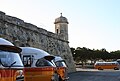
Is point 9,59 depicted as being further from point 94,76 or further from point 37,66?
point 94,76

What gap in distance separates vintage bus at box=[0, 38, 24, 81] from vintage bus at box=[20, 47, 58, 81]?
4.06m

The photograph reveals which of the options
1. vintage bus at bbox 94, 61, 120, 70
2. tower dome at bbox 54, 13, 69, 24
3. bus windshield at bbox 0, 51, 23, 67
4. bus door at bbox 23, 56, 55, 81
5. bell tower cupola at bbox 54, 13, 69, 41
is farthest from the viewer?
vintage bus at bbox 94, 61, 120, 70

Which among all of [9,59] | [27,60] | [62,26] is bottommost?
[9,59]

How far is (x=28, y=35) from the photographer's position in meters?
27.0

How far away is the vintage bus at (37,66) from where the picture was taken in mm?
13523

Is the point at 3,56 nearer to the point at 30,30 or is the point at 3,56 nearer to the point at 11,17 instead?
the point at 11,17

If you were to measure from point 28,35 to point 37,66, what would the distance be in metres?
13.5

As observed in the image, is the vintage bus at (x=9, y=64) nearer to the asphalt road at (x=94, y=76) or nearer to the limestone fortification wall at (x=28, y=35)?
the limestone fortification wall at (x=28, y=35)

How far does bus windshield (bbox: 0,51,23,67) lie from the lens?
8601 mm

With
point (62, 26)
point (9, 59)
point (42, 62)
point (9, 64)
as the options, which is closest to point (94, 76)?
point (42, 62)

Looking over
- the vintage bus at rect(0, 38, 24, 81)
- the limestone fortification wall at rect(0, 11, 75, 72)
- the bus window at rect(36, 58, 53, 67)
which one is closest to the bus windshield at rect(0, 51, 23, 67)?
the vintage bus at rect(0, 38, 24, 81)

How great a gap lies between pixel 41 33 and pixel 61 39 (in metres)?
8.37

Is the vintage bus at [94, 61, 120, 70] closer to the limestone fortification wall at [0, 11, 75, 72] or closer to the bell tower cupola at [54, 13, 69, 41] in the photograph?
the bell tower cupola at [54, 13, 69, 41]

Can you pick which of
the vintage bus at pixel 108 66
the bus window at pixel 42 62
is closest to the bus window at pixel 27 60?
the bus window at pixel 42 62
